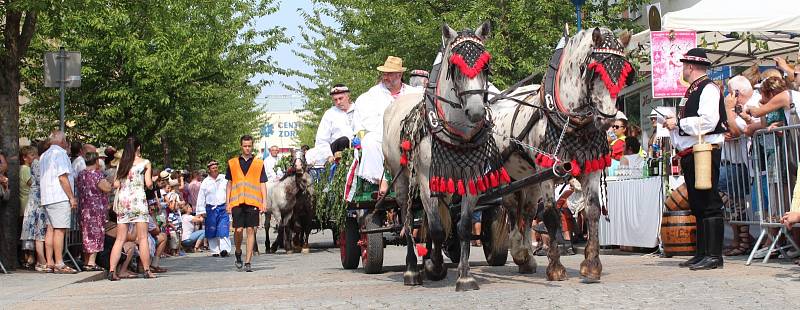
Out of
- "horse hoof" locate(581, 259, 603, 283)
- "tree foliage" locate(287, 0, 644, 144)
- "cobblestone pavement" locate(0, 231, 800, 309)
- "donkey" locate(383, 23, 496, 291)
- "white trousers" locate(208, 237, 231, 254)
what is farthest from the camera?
"tree foliage" locate(287, 0, 644, 144)

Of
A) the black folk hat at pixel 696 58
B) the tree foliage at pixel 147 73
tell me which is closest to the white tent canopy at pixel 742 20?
the black folk hat at pixel 696 58

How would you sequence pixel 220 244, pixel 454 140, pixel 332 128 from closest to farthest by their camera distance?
pixel 454 140 < pixel 332 128 < pixel 220 244

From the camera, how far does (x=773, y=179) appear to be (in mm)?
12352

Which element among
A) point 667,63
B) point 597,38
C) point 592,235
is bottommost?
point 592,235

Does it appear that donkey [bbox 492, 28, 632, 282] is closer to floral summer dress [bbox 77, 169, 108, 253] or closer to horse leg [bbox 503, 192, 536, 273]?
horse leg [bbox 503, 192, 536, 273]

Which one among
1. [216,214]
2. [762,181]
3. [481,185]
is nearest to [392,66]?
[481,185]

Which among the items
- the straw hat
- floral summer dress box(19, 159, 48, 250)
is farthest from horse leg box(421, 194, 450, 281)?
floral summer dress box(19, 159, 48, 250)

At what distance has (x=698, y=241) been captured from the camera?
465 inches

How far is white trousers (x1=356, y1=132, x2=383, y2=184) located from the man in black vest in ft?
10.4

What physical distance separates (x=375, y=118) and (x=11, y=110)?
21.1 feet

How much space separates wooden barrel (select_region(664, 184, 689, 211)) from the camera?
1397 centimetres

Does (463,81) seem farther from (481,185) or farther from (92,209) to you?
(92,209)

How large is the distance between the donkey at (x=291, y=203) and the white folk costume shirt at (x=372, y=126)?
8071 mm

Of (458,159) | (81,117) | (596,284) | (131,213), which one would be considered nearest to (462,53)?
(458,159)
